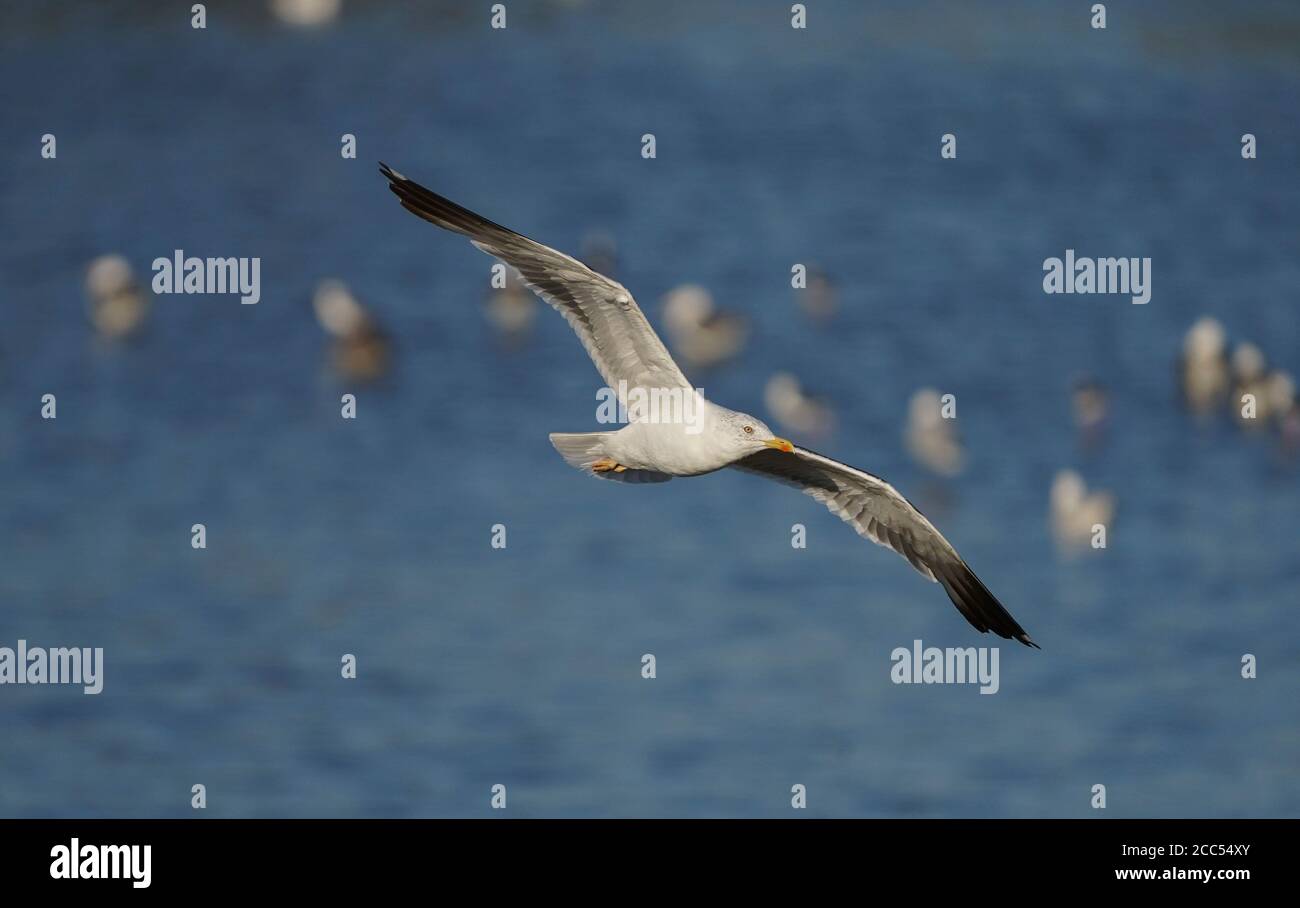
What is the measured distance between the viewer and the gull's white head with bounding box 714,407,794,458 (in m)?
8.14

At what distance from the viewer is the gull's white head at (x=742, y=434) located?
8141mm

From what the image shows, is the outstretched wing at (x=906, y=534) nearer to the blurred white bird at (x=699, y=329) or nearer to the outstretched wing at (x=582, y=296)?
the outstretched wing at (x=582, y=296)

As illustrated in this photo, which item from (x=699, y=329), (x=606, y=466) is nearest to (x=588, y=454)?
(x=606, y=466)

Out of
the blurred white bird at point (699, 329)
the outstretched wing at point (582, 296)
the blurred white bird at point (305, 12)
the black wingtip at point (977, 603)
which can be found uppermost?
the blurred white bird at point (305, 12)

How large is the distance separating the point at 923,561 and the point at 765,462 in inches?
35.8

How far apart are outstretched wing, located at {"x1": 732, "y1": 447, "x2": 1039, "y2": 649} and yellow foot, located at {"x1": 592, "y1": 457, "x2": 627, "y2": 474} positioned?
652 mm

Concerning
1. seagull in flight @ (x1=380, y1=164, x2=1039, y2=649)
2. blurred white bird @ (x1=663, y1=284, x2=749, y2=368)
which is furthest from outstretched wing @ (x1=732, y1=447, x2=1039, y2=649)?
blurred white bird @ (x1=663, y1=284, x2=749, y2=368)

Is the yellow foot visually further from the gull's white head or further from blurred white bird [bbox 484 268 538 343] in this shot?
blurred white bird [bbox 484 268 538 343]

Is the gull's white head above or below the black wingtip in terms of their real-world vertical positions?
above

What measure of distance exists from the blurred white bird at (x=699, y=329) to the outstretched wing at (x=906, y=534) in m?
4.12

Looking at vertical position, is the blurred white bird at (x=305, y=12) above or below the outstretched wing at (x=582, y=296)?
above

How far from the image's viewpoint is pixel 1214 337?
48.4ft

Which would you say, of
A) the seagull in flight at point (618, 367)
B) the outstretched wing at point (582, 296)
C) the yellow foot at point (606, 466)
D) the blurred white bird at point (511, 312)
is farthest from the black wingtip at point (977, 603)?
the blurred white bird at point (511, 312)

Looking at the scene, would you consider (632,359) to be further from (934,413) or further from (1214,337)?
(1214,337)
